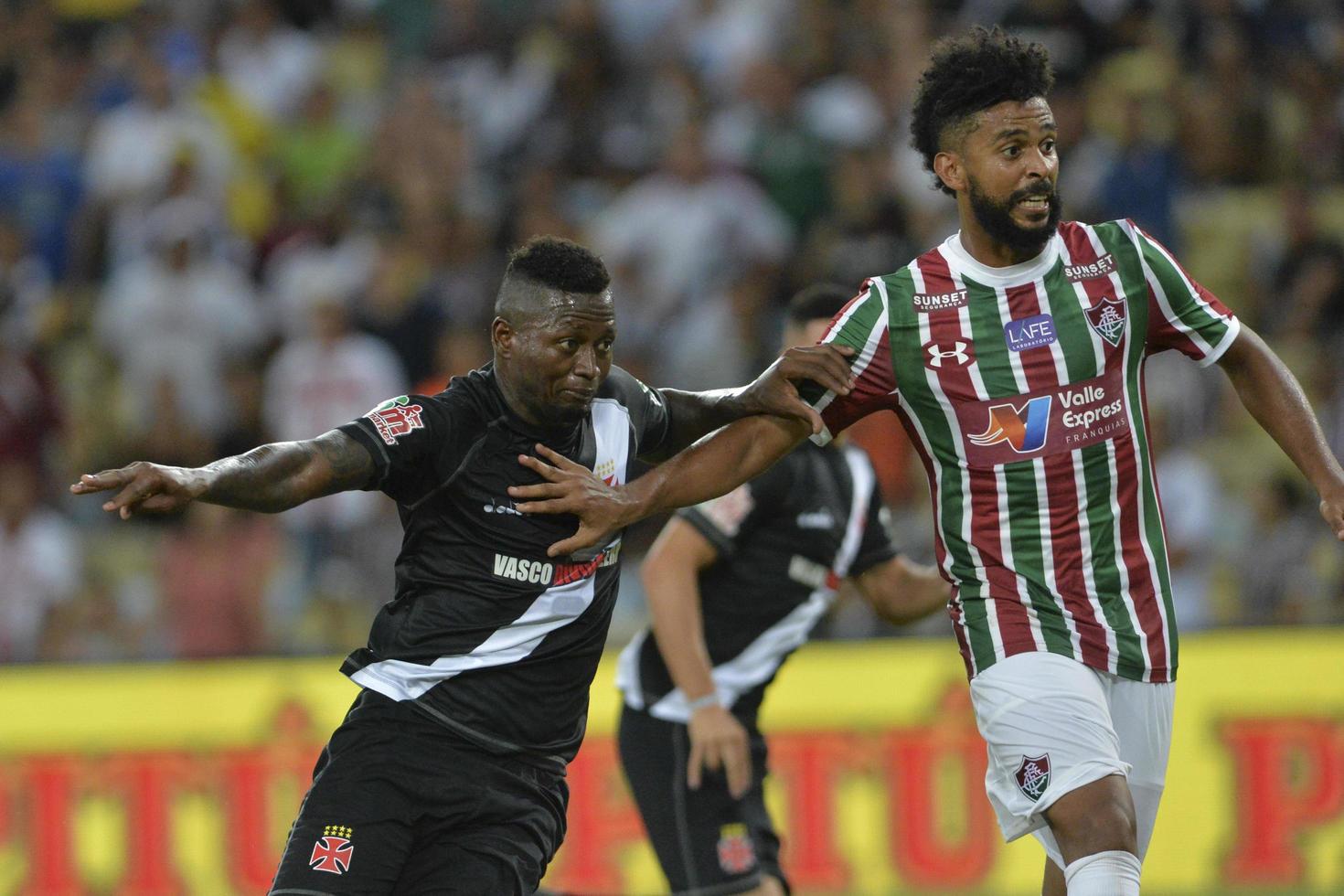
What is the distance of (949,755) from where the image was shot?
30.2 feet

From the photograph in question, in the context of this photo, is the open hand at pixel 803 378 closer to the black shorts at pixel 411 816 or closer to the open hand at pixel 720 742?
the black shorts at pixel 411 816

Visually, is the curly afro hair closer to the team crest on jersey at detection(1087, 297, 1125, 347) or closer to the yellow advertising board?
the team crest on jersey at detection(1087, 297, 1125, 347)

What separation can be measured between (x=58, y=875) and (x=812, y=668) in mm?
3947

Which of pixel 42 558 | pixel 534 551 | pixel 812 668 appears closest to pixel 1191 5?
pixel 812 668

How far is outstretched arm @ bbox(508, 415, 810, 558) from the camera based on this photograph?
16.1ft

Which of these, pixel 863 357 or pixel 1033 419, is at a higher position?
pixel 863 357

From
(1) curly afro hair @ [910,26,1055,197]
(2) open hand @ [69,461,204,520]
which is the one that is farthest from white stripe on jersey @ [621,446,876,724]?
(2) open hand @ [69,461,204,520]

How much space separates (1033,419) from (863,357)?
490mm

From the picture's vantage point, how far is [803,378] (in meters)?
5.03

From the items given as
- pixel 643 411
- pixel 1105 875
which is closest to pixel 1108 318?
pixel 643 411

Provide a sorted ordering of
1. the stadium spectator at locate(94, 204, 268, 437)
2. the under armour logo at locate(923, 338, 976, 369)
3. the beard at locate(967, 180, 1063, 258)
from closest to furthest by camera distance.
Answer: the beard at locate(967, 180, 1063, 258)
the under armour logo at locate(923, 338, 976, 369)
the stadium spectator at locate(94, 204, 268, 437)

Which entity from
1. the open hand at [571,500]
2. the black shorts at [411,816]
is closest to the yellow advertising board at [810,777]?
the black shorts at [411,816]

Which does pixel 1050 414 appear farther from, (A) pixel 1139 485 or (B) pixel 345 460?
(B) pixel 345 460

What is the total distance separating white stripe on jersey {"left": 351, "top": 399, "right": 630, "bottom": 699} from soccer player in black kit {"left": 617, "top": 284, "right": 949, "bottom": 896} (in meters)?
1.29
